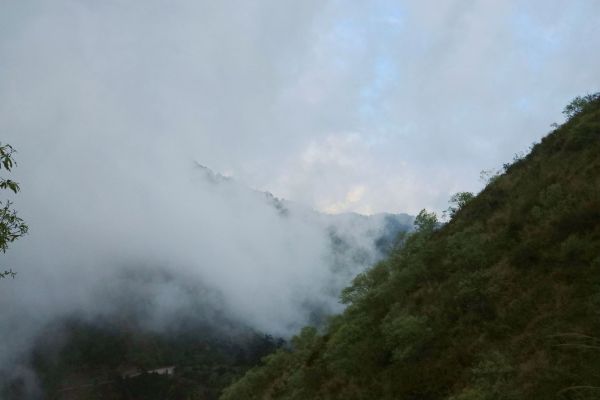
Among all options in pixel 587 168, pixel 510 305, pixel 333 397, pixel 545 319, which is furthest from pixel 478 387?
pixel 587 168

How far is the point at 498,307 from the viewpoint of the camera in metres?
18.1

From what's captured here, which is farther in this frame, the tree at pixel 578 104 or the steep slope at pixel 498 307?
the tree at pixel 578 104

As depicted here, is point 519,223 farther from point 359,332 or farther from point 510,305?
point 359,332

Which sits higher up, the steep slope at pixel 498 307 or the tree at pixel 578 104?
the tree at pixel 578 104

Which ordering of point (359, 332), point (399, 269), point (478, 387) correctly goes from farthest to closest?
point (399, 269)
point (359, 332)
point (478, 387)

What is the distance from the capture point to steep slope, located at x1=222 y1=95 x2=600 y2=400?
1374cm

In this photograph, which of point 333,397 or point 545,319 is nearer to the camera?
point 545,319

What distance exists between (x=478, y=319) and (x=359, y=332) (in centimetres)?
871

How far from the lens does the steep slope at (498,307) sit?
13742 mm

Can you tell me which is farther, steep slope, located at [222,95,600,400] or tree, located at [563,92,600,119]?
tree, located at [563,92,600,119]

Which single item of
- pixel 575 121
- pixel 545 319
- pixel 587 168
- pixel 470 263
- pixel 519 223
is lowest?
pixel 545 319

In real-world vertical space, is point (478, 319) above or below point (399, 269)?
below

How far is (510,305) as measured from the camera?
691 inches

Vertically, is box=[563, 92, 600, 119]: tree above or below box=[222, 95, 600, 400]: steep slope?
above
